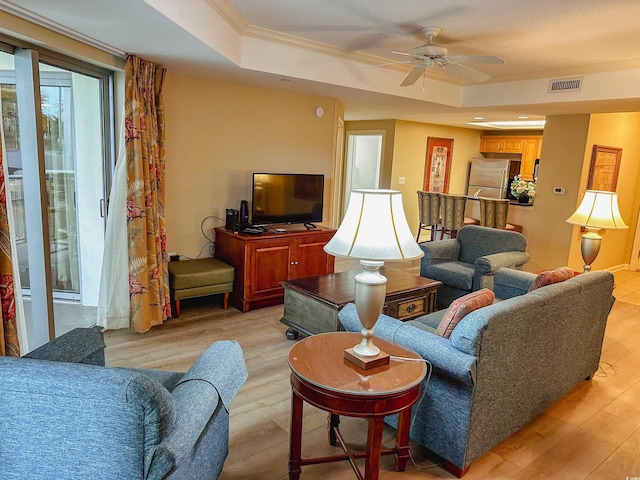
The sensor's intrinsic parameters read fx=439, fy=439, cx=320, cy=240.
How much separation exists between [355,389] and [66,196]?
3.24 metres

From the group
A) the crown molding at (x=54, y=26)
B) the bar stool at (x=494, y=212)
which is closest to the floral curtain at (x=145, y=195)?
the crown molding at (x=54, y=26)

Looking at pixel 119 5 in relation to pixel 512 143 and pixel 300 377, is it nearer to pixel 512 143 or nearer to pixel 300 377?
pixel 300 377

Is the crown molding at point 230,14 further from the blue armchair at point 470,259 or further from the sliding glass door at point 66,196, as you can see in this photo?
the blue armchair at point 470,259

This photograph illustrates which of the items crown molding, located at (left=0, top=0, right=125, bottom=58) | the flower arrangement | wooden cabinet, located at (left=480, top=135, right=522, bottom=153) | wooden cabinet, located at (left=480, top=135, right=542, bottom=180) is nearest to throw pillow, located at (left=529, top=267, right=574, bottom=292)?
crown molding, located at (left=0, top=0, right=125, bottom=58)

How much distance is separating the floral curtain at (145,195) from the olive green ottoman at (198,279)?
118mm

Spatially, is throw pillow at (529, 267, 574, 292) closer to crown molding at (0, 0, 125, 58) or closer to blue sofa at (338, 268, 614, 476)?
blue sofa at (338, 268, 614, 476)

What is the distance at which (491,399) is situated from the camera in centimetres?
219

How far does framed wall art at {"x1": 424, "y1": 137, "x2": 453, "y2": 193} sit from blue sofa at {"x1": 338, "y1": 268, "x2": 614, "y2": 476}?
19.0 ft

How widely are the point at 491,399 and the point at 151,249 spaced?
2.89 meters

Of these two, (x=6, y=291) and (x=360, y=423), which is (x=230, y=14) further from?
(x=360, y=423)

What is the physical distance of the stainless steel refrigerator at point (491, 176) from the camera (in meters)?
8.49

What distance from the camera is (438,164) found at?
28.0 ft

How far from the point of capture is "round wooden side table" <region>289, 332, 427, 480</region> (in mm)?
1745

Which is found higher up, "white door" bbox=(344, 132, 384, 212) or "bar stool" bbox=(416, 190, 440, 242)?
"white door" bbox=(344, 132, 384, 212)
